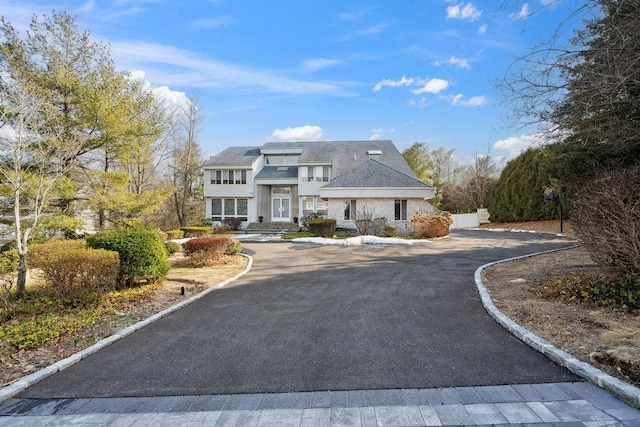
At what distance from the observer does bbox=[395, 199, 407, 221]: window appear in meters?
22.6

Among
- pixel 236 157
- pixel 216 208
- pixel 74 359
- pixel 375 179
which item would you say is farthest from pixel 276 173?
pixel 74 359

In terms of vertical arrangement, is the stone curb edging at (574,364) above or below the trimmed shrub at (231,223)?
below

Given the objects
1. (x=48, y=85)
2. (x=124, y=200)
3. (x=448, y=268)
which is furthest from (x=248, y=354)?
(x=48, y=85)

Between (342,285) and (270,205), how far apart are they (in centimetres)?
2250

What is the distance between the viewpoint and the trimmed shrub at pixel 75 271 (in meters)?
6.43

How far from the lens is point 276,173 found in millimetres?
29688

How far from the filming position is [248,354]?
425 cm

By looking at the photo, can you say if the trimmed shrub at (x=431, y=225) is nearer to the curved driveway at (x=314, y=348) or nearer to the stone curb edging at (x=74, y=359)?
the curved driveway at (x=314, y=348)

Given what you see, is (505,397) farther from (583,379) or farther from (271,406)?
(271,406)

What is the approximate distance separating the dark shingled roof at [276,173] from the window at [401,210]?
1029cm

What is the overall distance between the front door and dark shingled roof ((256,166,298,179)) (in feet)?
3.82

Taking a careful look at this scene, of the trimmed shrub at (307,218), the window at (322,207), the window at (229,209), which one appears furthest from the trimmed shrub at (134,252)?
the window at (229,209)

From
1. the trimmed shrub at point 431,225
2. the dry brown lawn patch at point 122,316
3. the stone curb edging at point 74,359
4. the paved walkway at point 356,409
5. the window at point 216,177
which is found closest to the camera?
the paved walkway at point 356,409

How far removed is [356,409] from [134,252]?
675 centimetres
